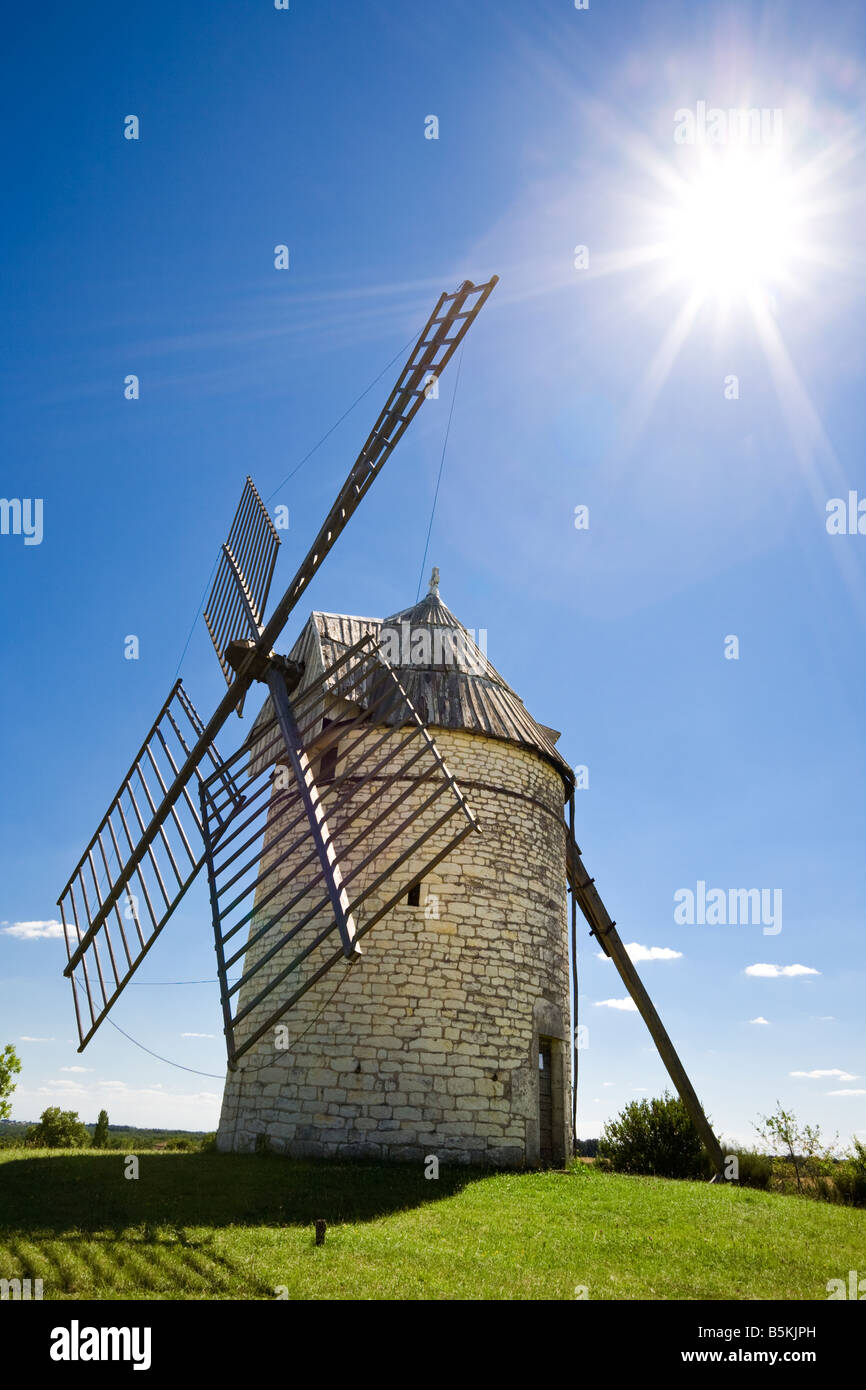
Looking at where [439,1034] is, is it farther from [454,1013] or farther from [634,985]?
[634,985]

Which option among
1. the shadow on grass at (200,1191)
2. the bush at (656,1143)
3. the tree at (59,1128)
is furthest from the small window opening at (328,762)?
the tree at (59,1128)

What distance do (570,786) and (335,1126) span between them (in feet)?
22.3

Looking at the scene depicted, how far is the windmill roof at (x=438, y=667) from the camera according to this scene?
1253 centimetres

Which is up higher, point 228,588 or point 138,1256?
point 228,588

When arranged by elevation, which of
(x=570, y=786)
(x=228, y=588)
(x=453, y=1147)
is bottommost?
(x=453, y=1147)

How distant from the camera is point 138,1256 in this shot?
5.71m

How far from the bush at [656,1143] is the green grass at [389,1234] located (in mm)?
3703

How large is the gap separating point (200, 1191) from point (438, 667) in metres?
8.10

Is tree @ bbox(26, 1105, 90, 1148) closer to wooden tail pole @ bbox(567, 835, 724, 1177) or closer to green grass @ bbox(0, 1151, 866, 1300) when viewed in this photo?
green grass @ bbox(0, 1151, 866, 1300)

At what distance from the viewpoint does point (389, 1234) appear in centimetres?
654
